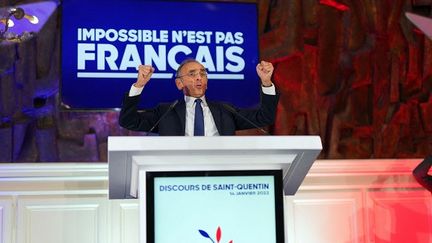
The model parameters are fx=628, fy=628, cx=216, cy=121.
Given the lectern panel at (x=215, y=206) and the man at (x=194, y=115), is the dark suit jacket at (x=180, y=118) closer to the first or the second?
the man at (x=194, y=115)

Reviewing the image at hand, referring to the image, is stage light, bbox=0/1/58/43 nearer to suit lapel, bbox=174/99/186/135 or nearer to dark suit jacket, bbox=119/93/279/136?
dark suit jacket, bbox=119/93/279/136

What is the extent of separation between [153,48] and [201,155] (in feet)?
7.15

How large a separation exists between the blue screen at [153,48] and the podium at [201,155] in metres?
1.95

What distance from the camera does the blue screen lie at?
12.4ft

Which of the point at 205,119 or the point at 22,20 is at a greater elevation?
the point at 22,20

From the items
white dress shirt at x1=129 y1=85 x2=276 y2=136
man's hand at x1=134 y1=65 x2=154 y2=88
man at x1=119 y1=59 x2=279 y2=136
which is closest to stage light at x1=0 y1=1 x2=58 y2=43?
Result: man at x1=119 y1=59 x2=279 y2=136

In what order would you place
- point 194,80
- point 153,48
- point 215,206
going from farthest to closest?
point 153,48 < point 194,80 < point 215,206

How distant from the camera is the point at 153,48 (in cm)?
389

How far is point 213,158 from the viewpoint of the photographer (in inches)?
71.9

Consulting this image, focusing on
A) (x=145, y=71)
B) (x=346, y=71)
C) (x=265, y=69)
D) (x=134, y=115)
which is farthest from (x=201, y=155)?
(x=346, y=71)

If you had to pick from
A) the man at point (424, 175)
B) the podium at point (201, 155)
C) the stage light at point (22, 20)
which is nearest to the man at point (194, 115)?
the podium at point (201, 155)

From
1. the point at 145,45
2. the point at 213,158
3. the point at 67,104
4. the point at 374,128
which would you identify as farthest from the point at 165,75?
the point at 213,158

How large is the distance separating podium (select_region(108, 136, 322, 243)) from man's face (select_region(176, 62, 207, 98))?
95 cm

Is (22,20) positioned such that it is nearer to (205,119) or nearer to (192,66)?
(192,66)
